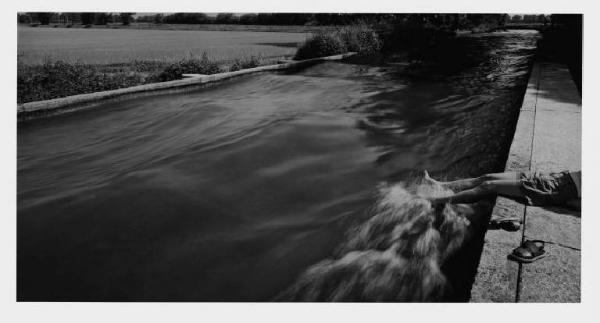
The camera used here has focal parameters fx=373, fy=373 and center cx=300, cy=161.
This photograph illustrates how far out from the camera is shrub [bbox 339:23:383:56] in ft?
49.2

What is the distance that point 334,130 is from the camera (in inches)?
251

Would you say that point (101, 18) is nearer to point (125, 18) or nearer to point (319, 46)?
point (125, 18)

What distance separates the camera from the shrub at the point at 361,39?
1498 cm

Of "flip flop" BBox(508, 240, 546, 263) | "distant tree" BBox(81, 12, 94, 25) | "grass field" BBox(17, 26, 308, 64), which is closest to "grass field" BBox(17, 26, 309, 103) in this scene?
"grass field" BBox(17, 26, 308, 64)

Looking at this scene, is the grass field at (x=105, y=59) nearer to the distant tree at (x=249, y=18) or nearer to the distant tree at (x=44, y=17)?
the distant tree at (x=44, y=17)

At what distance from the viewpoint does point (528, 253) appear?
2439 mm

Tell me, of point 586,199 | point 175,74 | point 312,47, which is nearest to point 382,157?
point 586,199

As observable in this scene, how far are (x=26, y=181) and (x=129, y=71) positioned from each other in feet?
17.3

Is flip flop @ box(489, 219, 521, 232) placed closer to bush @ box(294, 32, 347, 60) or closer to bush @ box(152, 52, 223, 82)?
bush @ box(152, 52, 223, 82)

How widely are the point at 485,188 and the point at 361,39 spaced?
13.4 metres

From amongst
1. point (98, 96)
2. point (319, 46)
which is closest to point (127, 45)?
point (98, 96)

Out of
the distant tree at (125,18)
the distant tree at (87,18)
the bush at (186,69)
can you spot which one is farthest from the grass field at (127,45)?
the bush at (186,69)

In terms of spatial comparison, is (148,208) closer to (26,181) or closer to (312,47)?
(26,181)

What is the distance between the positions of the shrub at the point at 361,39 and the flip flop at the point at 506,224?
42.2ft
